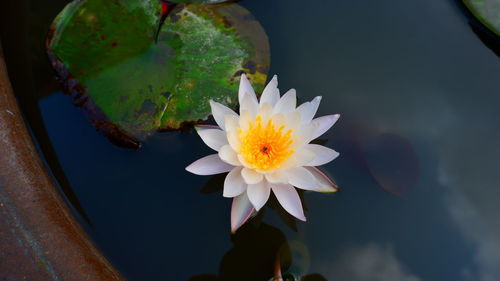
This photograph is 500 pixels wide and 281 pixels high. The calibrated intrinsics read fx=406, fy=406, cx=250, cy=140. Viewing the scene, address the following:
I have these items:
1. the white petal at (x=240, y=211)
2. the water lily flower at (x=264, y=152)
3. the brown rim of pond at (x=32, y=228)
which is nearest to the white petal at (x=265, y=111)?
the water lily flower at (x=264, y=152)

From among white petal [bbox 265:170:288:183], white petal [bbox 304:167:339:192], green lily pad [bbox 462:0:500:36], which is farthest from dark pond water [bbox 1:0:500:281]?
white petal [bbox 265:170:288:183]

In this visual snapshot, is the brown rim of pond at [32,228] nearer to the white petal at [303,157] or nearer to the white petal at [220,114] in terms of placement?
the white petal at [220,114]

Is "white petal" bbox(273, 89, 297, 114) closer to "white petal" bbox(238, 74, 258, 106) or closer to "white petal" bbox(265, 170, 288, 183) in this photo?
"white petal" bbox(238, 74, 258, 106)

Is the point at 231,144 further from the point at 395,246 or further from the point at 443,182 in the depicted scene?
the point at 443,182

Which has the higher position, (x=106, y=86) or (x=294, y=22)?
(x=294, y=22)

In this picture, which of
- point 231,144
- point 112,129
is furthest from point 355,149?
point 112,129

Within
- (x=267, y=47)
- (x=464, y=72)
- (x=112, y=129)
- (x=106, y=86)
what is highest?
(x=464, y=72)
